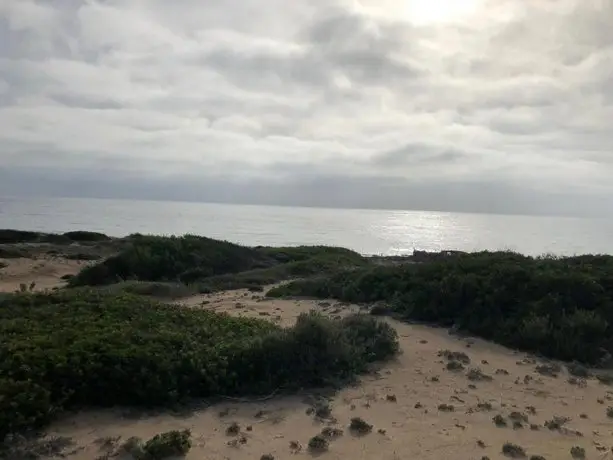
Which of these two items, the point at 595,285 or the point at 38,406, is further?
the point at 595,285

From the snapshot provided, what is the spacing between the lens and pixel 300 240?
62875mm

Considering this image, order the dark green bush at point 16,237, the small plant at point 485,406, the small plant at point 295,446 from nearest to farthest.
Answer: the small plant at point 295,446, the small plant at point 485,406, the dark green bush at point 16,237

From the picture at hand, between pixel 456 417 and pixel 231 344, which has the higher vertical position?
pixel 231 344

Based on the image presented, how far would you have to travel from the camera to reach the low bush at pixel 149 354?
21.4 ft

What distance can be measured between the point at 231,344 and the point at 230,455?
2531 millimetres

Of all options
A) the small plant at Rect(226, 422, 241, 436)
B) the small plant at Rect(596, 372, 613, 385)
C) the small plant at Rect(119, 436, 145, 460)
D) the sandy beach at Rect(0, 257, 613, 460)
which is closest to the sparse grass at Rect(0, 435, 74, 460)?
the sandy beach at Rect(0, 257, 613, 460)

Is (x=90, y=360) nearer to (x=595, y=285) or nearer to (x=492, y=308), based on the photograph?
(x=492, y=308)

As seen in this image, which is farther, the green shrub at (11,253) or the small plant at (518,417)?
the green shrub at (11,253)

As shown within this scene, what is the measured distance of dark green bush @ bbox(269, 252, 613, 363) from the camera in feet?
34.2

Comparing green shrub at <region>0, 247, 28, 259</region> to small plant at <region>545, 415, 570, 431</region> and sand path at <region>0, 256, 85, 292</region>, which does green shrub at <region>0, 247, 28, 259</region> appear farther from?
small plant at <region>545, 415, 570, 431</region>

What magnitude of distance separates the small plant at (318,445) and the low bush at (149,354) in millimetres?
1649

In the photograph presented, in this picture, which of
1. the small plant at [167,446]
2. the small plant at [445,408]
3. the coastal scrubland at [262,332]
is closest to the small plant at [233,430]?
the small plant at [167,446]

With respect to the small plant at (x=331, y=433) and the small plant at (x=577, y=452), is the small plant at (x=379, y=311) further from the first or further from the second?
the small plant at (x=577, y=452)

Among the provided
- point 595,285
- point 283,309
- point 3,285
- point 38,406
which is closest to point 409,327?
point 283,309
